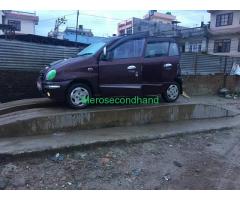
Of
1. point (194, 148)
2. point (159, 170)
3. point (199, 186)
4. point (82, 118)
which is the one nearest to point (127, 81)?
point (82, 118)

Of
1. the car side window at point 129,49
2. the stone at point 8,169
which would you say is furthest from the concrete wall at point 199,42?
the stone at point 8,169

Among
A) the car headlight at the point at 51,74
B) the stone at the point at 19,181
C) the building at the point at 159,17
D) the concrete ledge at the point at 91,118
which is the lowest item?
the stone at the point at 19,181

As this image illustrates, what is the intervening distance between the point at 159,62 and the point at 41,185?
4.50m

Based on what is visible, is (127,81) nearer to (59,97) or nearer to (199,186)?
(59,97)

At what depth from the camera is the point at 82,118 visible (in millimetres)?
5996

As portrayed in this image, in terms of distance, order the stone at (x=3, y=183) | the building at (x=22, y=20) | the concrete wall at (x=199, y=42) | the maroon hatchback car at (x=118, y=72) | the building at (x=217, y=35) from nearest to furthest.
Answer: the stone at (x=3, y=183) < the maroon hatchback car at (x=118, y=72) < the building at (x=217, y=35) < the concrete wall at (x=199, y=42) < the building at (x=22, y=20)

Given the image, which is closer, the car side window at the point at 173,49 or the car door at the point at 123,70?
the car door at the point at 123,70

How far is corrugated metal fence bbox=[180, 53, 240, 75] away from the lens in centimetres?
1162

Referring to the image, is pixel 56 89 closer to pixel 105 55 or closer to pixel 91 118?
pixel 91 118

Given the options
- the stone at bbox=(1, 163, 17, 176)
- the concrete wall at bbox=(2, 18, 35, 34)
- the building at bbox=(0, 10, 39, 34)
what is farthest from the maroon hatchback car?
the concrete wall at bbox=(2, 18, 35, 34)

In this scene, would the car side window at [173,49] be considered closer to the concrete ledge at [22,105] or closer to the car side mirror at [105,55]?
the car side mirror at [105,55]

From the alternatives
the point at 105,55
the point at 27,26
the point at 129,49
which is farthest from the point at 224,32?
the point at 27,26

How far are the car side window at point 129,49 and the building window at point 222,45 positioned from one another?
23.5m

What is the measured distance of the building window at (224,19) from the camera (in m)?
27.1
